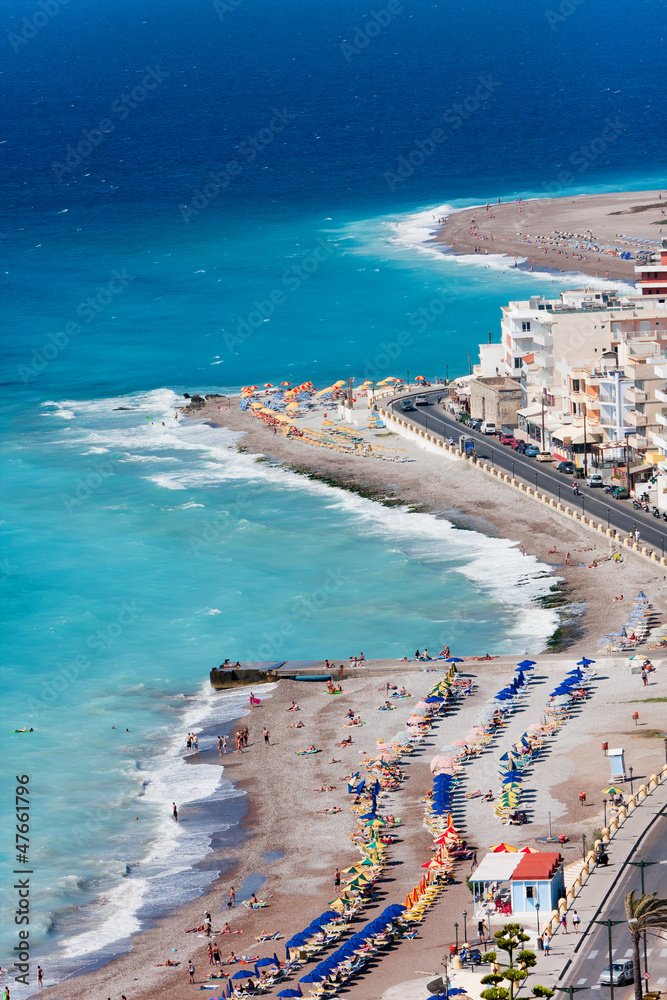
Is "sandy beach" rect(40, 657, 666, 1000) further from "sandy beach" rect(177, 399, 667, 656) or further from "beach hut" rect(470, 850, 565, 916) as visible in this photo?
"sandy beach" rect(177, 399, 667, 656)

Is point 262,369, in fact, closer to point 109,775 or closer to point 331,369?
point 331,369

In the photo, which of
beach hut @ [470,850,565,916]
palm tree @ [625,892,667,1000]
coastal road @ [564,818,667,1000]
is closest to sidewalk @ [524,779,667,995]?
coastal road @ [564,818,667,1000]

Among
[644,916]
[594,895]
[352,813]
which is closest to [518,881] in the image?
[594,895]

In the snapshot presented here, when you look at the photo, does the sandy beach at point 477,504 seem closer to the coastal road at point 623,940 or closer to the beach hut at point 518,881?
the coastal road at point 623,940

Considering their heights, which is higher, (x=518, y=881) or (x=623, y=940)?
(x=518, y=881)

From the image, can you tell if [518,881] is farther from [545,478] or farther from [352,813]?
[545,478]

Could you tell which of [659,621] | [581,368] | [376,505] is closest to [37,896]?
[659,621]

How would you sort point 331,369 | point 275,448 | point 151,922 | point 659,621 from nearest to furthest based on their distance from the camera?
point 151,922, point 659,621, point 275,448, point 331,369
